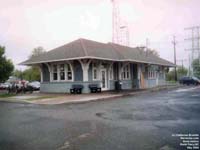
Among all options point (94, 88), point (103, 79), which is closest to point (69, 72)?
point (94, 88)

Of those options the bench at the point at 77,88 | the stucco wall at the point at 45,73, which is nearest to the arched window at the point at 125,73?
the bench at the point at 77,88

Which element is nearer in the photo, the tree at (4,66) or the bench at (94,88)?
the bench at (94,88)

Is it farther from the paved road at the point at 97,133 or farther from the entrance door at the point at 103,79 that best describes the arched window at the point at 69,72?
the paved road at the point at 97,133

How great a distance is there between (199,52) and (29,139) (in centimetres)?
4658

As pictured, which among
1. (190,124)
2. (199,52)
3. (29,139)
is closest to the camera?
(29,139)

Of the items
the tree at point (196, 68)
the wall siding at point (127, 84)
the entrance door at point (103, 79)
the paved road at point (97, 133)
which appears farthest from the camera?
the tree at point (196, 68)

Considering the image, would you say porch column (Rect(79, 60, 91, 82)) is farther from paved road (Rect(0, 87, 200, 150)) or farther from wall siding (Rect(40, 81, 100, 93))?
paved road (Rect(0, 87, 200, 150))

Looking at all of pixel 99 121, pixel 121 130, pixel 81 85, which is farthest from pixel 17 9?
pixel 81 85

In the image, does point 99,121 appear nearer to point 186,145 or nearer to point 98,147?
point 98,147

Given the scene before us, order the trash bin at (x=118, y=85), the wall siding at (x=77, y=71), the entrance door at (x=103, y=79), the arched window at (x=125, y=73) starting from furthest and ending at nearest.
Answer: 1. the arched window at (x=125, y=73)
2. the trash bin at (x=118, y=85)
3. the entrance door at (x=103, y=79)
4. the wall siding at (x=77, y=71)

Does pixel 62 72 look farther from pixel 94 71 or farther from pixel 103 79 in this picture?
pixel 103 79

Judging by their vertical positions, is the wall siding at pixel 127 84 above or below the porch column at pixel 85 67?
below

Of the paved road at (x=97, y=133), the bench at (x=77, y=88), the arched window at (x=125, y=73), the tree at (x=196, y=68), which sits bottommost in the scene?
the paved road at (x=97, y=133)

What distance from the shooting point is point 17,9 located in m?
10.8
